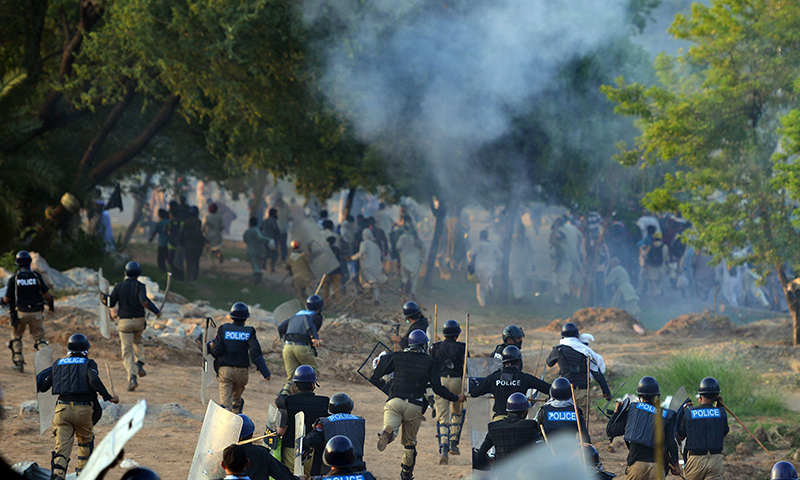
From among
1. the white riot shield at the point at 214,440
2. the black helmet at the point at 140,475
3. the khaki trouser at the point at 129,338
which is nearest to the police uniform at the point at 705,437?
the white riot shield at the point at 214,440

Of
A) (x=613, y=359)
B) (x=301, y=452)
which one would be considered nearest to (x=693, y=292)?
(x=613, y=359)

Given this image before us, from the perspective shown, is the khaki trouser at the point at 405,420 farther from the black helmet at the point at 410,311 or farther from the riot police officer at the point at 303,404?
the black helmet at the point at 410,311

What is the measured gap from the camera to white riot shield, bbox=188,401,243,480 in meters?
5.02

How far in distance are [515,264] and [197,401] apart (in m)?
11.3

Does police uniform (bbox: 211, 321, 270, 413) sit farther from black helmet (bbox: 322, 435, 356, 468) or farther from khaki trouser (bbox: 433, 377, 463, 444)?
black helmet (bbox: 322, 435, 356, 468)

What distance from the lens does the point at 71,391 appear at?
20.8 feet

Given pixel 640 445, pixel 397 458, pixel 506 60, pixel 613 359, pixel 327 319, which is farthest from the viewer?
→ pixel 506 60

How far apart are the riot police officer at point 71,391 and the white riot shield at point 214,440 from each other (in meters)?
1.58

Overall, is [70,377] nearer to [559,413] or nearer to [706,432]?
[559,413]

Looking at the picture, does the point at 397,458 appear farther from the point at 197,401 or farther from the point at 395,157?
the point at 395,157

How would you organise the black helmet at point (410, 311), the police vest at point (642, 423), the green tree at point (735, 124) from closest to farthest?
the police vest at point (642, 423) < the black helmet at point (410, 311) < the green tree at point (735, 124)

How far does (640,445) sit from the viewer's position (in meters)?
6.00

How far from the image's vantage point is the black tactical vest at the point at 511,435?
5.65 metres

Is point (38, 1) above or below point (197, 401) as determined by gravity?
above
